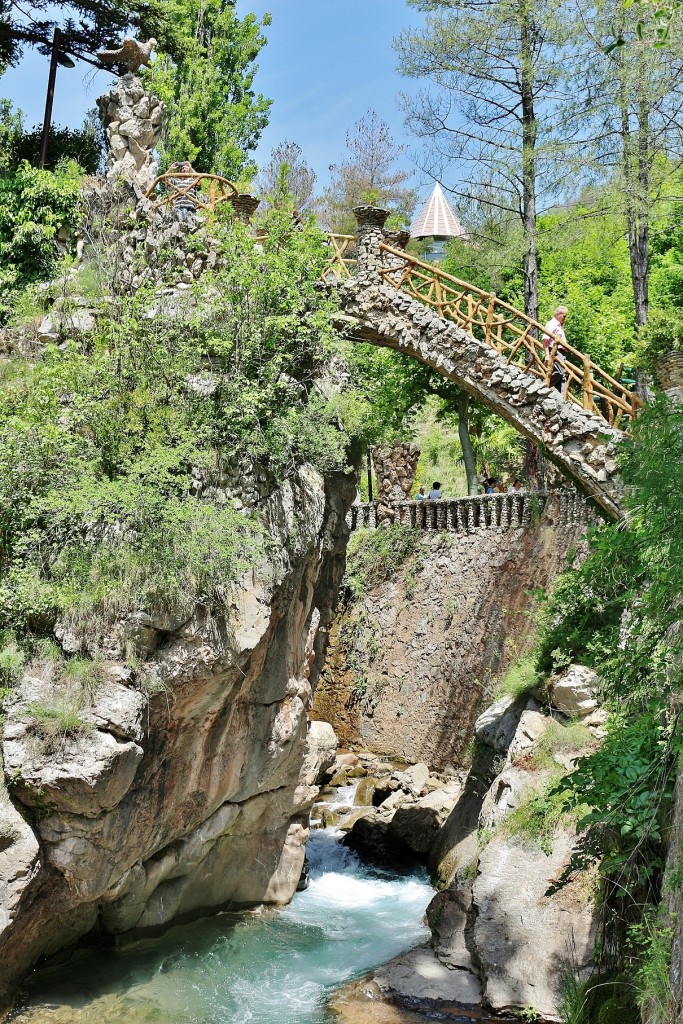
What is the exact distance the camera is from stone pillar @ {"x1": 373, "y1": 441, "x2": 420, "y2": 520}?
76.2 feet

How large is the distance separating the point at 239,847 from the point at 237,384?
6.88m

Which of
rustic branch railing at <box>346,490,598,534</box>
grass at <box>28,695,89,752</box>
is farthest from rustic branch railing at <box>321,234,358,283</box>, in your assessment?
grass at <box>28,695,89,752</box>

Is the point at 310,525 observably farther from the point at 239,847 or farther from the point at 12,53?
the point at 12,53

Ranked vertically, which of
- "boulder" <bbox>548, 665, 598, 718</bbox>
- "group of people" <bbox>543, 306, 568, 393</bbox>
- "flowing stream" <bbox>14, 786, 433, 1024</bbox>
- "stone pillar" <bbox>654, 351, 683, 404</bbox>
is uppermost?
"group of people" <bbox>543, 306, 568, 393</bbox>

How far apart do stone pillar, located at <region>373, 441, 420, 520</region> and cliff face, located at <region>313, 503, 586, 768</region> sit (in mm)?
1478

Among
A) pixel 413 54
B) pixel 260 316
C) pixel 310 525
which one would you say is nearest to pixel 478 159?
pixel 413 54

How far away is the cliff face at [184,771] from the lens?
33.0 feet

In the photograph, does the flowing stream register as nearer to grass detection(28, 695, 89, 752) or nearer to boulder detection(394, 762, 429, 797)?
boulder detection(394, 762, 429, 797)

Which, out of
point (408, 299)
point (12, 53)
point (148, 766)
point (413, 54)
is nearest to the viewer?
point (148, 766)

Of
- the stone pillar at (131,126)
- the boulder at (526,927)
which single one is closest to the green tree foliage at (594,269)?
the stone pillar at (131,126)

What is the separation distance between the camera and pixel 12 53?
20203 mm

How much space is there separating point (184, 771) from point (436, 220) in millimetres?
33559

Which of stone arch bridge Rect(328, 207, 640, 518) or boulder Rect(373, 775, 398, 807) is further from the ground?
stone arch bridge Rect(328, 207, 640, 518)

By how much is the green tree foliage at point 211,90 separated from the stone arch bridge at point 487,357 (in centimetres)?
1061
